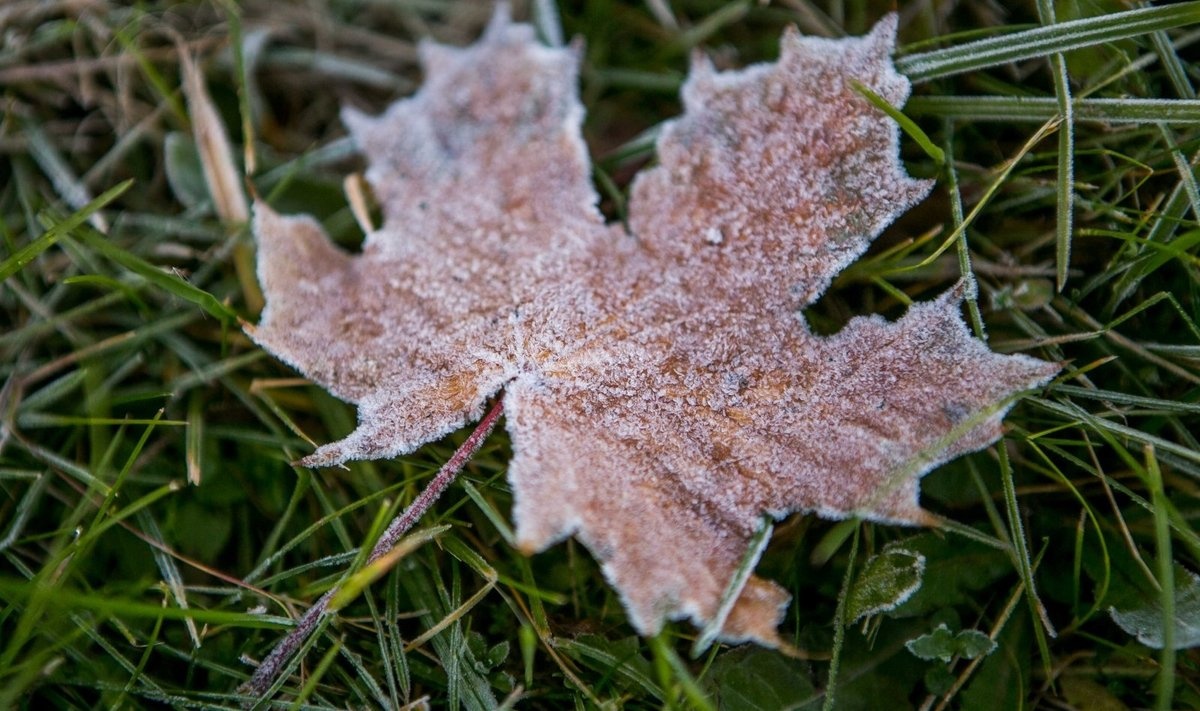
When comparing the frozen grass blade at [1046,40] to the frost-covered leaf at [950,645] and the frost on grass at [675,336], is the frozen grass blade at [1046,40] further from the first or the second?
the frost-covered leaf at [950,645]

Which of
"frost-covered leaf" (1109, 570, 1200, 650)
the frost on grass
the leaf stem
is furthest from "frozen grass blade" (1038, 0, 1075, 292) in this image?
the leaf stem

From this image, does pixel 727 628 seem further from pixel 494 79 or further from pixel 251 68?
pixel 251 68

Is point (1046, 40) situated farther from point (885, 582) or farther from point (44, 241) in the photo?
point (44, 241)

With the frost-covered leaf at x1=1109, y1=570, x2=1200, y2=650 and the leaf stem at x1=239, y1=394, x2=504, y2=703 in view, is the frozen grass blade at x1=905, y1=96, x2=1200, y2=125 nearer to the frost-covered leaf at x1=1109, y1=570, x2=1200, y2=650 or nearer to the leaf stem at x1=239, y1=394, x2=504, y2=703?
the frost-covered leaf at x1=1109, y1=570, x2=1200, y2=650

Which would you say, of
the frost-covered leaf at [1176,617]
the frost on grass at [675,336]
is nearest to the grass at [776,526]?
the frost-covered leaf at [1176,617]

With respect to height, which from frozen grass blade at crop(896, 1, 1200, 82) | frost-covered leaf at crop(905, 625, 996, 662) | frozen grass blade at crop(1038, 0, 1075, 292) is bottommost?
frost-covered leaf at crop(905, 625, 996, 662)
